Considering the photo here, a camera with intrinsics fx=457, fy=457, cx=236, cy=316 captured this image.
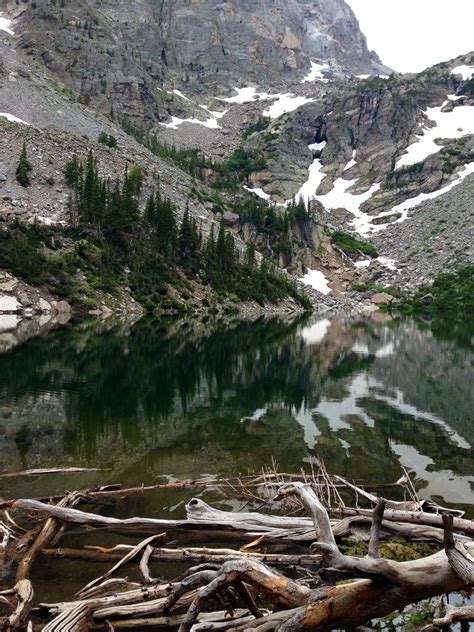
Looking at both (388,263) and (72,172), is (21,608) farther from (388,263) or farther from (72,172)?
(388,263)

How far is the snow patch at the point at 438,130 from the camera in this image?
172 m

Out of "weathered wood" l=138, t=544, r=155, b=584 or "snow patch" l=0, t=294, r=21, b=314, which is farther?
"snow patch" l=0, t=294, r=21, b=314

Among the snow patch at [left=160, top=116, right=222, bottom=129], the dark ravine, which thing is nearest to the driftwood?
the dark ravine

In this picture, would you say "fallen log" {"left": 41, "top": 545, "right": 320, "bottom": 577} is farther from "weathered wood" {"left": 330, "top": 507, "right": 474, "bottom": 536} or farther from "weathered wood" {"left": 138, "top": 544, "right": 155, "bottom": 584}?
"weathered wood" {"left": 330, "top": 507, "right": 474, "bottom": 536}

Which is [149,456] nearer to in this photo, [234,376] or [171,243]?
[234,376]

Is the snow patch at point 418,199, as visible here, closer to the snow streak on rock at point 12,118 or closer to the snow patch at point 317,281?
the snow patch at point 317,281

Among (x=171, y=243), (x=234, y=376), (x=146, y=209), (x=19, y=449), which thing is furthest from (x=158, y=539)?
(x=146, y=209)

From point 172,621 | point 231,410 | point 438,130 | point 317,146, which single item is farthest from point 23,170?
point 438,130

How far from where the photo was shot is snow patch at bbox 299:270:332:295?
11862cm

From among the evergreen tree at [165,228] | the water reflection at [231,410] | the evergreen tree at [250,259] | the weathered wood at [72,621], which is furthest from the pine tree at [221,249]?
the weathered wood at [72,621]

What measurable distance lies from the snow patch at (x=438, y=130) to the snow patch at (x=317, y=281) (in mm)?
75195

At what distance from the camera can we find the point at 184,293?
75188 millimetres

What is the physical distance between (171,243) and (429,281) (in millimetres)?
71227

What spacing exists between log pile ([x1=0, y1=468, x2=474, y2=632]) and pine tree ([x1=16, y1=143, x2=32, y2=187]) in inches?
2994
